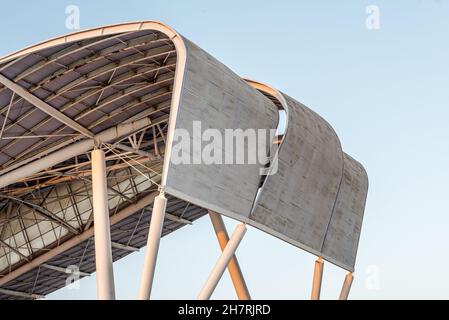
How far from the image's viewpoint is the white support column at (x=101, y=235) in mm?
30188

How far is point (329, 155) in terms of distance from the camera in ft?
120

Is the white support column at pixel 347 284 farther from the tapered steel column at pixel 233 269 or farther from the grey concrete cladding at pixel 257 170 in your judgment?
the tapered steel column at pixel 233 269

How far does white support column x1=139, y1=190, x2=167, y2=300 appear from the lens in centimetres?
2702

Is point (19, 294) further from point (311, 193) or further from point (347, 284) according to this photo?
point (311, 193)

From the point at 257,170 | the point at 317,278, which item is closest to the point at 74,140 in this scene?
the point at 257,170

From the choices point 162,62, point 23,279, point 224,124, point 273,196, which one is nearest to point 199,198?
point 224,124

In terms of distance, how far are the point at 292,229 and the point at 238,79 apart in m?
7.01

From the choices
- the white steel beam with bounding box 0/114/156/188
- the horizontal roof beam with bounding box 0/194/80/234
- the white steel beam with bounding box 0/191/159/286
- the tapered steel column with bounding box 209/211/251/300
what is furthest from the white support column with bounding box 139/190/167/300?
the horizontal roof beam with bounding box 0/194/80/234

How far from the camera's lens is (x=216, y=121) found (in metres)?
29.4

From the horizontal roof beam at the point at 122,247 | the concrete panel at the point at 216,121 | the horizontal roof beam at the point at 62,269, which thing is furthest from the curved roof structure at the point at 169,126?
the horizontal roof beam at the point at 122,247

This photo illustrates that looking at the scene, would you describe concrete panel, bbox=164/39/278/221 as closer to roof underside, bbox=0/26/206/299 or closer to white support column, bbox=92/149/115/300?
roof underside, bbox=0/26/206/299

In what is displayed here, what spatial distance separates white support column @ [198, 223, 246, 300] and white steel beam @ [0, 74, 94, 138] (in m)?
9.78

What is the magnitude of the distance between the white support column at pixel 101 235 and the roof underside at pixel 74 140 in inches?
63.5
